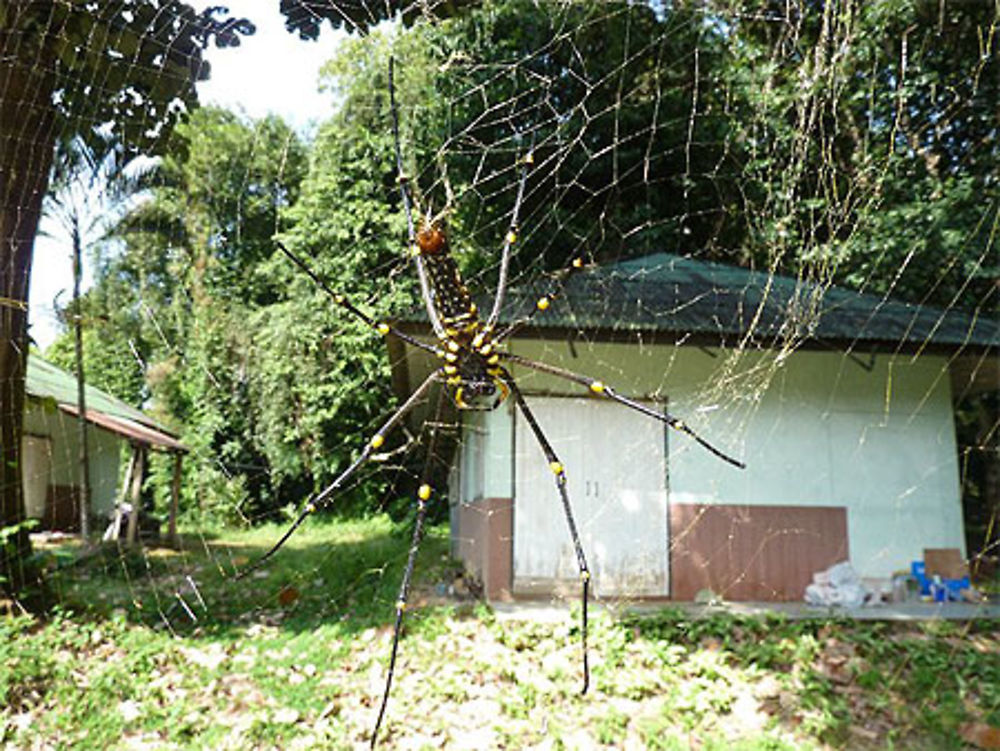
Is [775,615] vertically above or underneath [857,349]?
underneath

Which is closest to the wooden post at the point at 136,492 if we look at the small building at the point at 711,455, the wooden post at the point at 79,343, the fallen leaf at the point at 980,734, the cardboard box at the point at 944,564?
the wooden post at the point at 79,343

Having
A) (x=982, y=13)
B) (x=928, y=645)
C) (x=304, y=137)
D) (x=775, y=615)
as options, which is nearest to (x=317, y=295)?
(x=304, y=137)

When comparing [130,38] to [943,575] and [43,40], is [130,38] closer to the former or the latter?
[43,40]

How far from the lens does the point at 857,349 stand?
19.0 feet

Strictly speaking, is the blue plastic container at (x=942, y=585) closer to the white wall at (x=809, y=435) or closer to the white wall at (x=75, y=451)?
the white wall at (x=809, y=435)

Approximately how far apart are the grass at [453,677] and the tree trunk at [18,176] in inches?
54.6

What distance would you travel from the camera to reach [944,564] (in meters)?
5.96

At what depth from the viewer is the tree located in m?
2.94

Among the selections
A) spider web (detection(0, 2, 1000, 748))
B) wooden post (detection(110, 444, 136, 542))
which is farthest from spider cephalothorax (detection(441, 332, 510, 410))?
wooden post (detection(110, 444, 136, 542))

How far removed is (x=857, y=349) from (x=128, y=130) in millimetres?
5342

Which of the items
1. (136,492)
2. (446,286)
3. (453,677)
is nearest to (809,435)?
(453,677)

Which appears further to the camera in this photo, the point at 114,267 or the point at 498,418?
the point at 498,418

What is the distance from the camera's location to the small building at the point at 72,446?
310 centimetres

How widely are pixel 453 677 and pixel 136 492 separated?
85.0 inches
